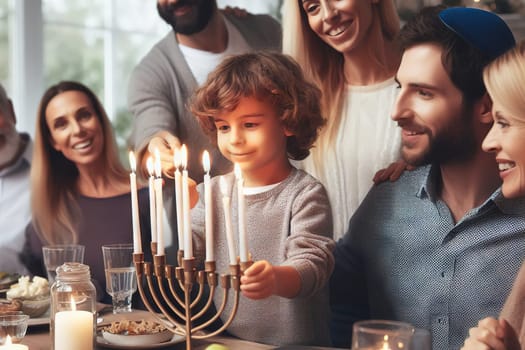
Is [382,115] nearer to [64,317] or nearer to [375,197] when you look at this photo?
[375,197]

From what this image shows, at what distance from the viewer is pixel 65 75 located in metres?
2.81

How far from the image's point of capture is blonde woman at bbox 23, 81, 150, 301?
8.74 ft

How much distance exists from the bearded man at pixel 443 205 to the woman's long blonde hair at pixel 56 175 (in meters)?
1.09

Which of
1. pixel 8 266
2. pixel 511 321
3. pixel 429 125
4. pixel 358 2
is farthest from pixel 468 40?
pixel 8 266

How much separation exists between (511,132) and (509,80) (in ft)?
0.37

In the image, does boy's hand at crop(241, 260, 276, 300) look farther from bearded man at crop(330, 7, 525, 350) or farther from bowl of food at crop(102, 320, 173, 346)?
bearded man at crop(330, 7, 525, 350)

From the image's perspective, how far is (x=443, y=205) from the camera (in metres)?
1.82

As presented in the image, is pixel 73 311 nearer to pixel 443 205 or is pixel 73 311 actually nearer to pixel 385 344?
pixel 385 344

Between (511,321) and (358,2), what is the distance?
855 mm

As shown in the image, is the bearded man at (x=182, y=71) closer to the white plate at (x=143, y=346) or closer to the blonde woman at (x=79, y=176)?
the blonde woman at (x=79, y=176)

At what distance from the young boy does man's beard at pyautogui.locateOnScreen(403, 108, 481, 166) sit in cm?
31

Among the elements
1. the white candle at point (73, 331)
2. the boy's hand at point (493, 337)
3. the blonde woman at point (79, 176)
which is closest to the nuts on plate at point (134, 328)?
the white candle at point (73, 331)

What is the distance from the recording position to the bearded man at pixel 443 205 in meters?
1.73

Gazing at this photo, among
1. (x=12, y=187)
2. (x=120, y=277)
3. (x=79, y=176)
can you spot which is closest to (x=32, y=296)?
(x=120, y=277)
